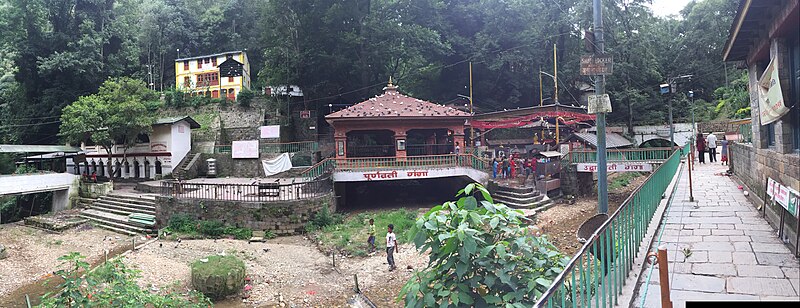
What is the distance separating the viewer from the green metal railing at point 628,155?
19.5m

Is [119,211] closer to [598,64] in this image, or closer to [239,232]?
[239,232]

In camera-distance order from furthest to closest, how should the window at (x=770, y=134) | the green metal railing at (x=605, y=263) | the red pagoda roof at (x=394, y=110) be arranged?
the red pagoda roof at (x=394, y=110) → the window at (x=770, y=134) → the green metal railing at (x=605, y=263)

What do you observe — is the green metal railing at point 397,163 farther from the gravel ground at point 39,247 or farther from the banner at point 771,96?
the banner at point 771,96

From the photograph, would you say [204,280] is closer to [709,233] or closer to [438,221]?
[438,221]

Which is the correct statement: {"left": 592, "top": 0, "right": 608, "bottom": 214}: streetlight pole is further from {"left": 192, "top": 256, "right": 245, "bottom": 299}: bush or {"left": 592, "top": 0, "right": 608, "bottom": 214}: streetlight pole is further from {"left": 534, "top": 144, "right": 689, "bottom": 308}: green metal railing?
{"left": 192, "top": 256, "right": 245, "bottom": 299}: bush

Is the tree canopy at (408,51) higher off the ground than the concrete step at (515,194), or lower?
higher

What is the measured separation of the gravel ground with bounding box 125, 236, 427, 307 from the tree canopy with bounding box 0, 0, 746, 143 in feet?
58.9

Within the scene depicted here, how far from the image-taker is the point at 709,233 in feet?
22.7

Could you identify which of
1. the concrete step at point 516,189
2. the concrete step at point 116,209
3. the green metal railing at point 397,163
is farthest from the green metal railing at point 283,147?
the concrete step at point 516,189

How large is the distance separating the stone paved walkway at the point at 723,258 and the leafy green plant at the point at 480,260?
1336mm

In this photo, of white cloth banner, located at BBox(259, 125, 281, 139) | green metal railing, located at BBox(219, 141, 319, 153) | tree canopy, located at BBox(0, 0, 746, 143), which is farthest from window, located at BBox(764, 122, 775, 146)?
white cloth banner, located at BBox(259, 125, 281, 139)

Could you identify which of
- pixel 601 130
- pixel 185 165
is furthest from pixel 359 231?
pixel 185 165

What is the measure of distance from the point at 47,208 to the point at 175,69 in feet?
89.2

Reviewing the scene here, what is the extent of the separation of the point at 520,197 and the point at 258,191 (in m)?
11.3
